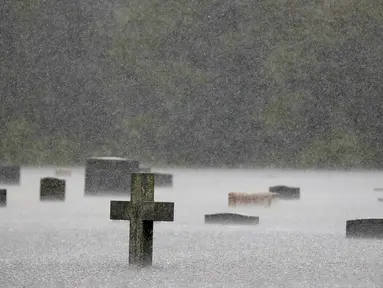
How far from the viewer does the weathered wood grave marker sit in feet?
18.7

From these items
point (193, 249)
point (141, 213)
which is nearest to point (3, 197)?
point (193, 249)

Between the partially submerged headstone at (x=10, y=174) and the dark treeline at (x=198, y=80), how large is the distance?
11.5 meters

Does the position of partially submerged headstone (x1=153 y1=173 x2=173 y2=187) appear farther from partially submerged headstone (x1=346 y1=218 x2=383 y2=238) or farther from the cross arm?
the cross arm

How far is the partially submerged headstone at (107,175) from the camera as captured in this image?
45.2 feet

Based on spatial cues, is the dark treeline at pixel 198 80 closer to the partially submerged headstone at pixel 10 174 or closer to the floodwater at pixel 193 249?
the partially submerged headstone at pixel 10 174

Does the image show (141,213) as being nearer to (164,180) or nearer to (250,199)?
(250,199)

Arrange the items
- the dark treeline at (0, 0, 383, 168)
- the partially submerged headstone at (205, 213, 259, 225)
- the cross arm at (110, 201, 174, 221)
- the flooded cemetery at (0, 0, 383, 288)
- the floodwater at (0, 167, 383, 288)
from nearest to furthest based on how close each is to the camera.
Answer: the floodwater at (0, 167, 383, 288), the cross arm at (110, 201, 174, 221), the partially submerged headstone at (205, 213, 259, 225), the flooded cemetery at (0, 0, 383, 288), the dark treeline at (0, 0, 383, 168)

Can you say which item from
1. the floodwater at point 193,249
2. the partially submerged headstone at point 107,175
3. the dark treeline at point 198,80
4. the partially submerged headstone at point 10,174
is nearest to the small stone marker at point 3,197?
the floodwater at point 193,249

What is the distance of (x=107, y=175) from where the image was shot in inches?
546

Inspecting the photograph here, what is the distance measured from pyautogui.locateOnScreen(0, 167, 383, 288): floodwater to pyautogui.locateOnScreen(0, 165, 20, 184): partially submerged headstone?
3.58 metres

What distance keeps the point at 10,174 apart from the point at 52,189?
3.76m

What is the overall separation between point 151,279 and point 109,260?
38.6 inches

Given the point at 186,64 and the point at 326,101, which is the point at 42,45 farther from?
the point at 326,101

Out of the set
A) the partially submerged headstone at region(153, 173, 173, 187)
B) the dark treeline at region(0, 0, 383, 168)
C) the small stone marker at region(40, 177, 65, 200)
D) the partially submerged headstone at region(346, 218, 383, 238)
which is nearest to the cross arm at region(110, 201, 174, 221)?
the partially submerged headstone at region(346, 218, 383, 238)
